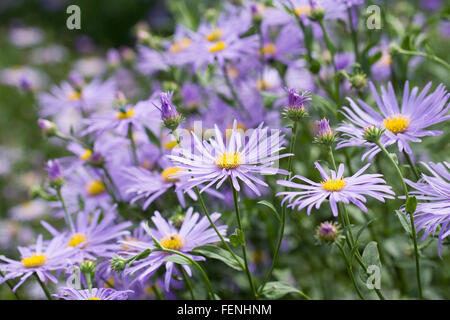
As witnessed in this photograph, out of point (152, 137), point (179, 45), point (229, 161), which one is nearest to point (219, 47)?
point (179, 45)

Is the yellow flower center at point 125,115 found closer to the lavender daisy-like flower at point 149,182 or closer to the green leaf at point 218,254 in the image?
the lavender daisy-like flower at point 149,182

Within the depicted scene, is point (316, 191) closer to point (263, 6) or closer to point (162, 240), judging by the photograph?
point (162, 240)

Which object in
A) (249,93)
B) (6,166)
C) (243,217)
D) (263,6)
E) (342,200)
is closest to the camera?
(342,200)

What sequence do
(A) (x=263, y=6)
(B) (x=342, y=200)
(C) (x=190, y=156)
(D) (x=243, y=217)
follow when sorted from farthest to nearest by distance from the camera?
1. (A) (x=263, y=6)
2. (D) (x=243, y=217)
3. (C) (x=190, y=156)
4. (B) (x=342, y=200)

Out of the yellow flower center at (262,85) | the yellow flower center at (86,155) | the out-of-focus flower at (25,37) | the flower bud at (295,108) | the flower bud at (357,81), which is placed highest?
the out-of-focus flower at (25,37)

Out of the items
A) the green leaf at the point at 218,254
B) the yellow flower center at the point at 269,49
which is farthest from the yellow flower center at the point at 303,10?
A: the green leaf at the point at 218,254

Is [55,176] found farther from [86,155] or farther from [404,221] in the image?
[404,221]
